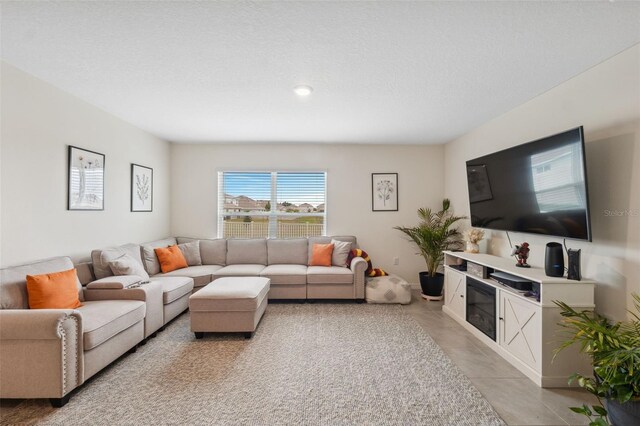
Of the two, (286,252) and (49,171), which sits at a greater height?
(49,171)

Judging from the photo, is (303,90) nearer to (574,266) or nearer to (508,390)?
(574,266)

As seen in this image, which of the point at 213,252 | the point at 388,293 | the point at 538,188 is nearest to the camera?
the point at 538,188

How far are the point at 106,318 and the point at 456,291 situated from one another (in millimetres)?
3626

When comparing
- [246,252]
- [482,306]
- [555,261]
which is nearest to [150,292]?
[246,252]

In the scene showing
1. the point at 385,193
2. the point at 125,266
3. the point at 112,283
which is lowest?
the point at 112,283

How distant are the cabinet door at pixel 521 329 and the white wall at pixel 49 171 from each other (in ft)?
14.1

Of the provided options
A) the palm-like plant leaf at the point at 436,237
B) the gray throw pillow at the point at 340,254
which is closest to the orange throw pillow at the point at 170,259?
the gray throw pillow at the point at 340,254

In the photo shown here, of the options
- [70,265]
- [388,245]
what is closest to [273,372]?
[70,265]

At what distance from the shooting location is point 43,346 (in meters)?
1.80

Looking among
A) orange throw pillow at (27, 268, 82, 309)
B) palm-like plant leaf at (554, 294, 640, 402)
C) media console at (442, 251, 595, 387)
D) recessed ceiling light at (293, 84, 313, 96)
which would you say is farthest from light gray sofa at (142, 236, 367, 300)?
palm-like plant leaf at (554, 294, 640, 402)

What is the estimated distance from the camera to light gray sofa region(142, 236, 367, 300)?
3891 millimetres

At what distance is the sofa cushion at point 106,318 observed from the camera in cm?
202

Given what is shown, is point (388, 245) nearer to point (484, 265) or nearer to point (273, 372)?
point (484, 265)

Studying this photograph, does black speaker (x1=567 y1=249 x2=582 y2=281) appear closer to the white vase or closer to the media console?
the media console
